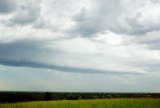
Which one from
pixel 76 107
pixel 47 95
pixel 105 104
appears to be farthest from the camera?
pixel 47 95

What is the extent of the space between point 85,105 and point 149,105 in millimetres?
6696

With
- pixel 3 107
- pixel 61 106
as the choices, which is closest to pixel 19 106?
pixel 3 107

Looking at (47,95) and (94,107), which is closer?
(94,107)

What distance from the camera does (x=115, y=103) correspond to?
33.8 metres

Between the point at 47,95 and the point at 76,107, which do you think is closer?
the point at 76,107

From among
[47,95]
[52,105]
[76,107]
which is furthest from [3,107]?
[47,95]

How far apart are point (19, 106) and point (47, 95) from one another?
108 feet

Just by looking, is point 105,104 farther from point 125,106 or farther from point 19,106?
point 19,106

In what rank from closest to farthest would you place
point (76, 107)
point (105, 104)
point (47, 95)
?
1. point (76, 107)
2. point (105, 104)
3. point (47, 95)

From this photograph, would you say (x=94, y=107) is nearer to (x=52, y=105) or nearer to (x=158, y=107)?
(x=52, y=105)

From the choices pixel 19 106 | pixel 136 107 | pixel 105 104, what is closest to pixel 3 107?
pixel 19 106

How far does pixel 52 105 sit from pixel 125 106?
7.18m

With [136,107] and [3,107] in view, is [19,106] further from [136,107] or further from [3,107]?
[136,107]

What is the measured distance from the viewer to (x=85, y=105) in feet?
106
